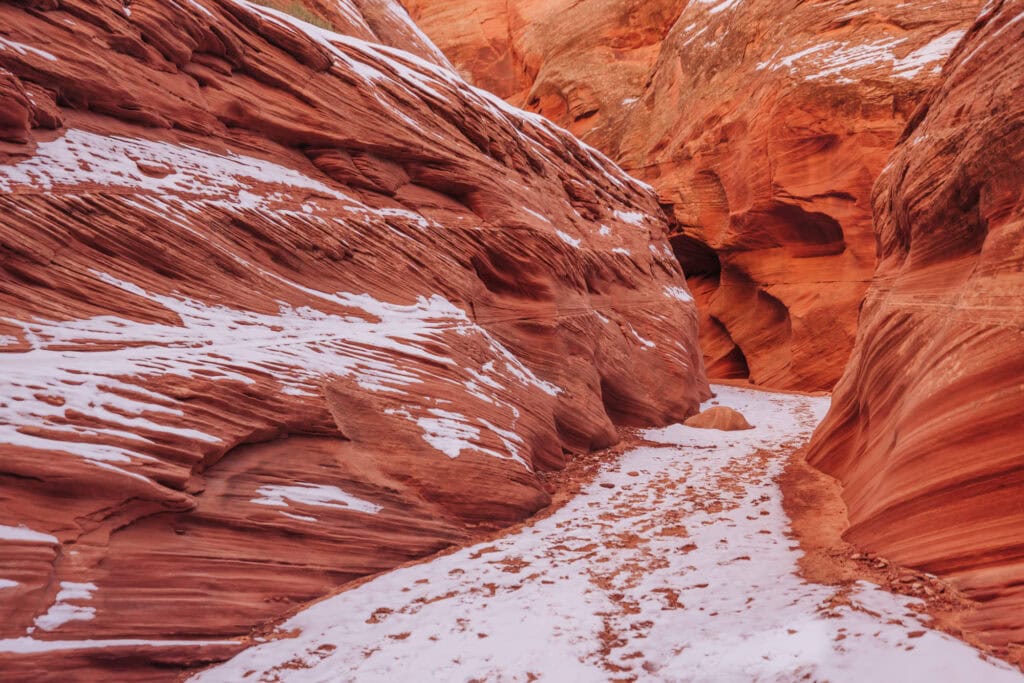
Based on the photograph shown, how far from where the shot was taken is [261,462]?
4836 mm

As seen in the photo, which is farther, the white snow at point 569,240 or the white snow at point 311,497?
the white snow at point 569,240

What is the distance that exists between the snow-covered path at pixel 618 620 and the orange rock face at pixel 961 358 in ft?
1.81

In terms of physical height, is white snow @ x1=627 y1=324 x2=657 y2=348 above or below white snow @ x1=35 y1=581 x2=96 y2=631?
above

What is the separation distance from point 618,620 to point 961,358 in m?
3.02

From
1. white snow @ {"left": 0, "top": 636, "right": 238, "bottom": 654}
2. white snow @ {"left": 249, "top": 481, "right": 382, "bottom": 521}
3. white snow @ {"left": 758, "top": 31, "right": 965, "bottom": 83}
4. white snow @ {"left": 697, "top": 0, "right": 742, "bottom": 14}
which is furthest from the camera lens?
white snow @ {"left": 697, "top": 0, "right": 742, "bottom": 14}

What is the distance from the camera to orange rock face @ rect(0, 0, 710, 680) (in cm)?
371

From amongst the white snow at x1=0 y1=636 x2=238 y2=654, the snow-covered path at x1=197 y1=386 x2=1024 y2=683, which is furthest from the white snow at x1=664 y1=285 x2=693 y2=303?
the white snow at x1=0 y1=636 x2=238 y2=654

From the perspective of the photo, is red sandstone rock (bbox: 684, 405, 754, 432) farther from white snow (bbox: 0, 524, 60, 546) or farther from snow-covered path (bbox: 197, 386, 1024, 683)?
white snow (bbox: 0, 524, 60, 546)

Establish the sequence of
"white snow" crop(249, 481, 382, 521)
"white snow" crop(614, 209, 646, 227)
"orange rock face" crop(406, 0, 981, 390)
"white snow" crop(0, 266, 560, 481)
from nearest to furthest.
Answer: "white snow" crop(0, 266, 560, 481)
"white snow" crop(249, 481, 382, 521)
"white snow" crop(614, 209, 646, 227)
"orange rock face" crop(406, 0, 981, 390)

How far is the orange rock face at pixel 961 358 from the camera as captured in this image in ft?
11.7

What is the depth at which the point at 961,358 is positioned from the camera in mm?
4215

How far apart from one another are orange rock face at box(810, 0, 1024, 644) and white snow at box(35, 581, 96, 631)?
190 inches

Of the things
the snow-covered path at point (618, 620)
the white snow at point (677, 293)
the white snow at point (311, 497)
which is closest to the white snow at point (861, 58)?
the white snow at point (677, 293)

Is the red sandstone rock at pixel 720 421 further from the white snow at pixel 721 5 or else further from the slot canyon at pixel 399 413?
the white snow at pixel 721 5
